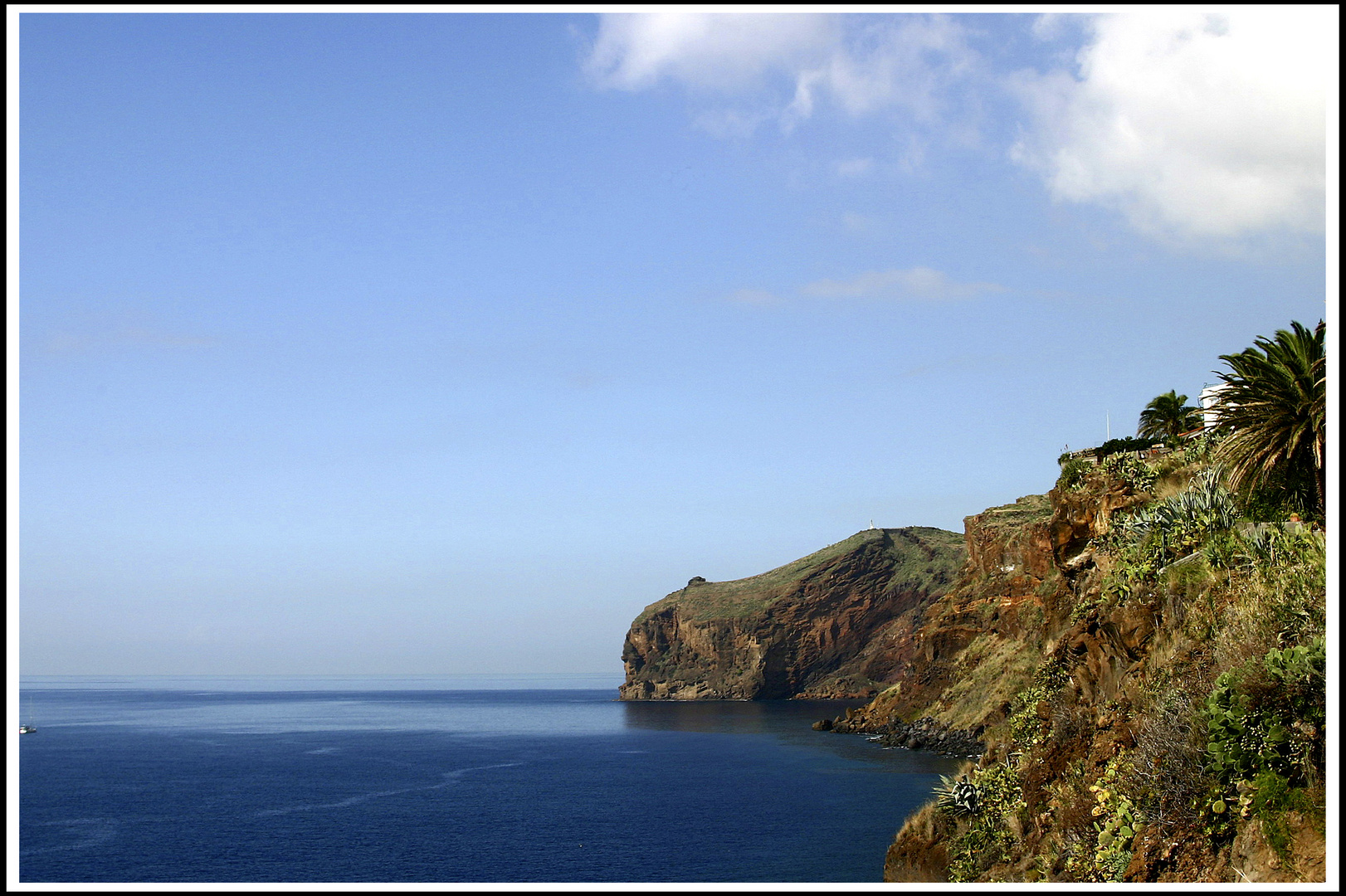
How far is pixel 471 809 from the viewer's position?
2628 inches

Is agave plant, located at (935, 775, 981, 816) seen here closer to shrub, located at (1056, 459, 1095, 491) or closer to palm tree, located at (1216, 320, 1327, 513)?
palm tree, located at (1216, 320, 1327, 513)

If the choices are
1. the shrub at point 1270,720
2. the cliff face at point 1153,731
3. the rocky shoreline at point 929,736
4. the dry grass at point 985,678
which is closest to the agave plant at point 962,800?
the cliff face at point 1153,731

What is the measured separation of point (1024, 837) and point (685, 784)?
178ft

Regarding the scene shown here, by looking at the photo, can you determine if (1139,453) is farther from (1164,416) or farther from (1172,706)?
(1172,706)

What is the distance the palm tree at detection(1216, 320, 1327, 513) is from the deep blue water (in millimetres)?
25738

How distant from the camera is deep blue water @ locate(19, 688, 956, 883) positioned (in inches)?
1921

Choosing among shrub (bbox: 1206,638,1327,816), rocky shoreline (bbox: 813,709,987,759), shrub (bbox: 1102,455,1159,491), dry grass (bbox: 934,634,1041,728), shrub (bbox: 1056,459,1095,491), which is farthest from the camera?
rocky shoreline (bbox: 813,709,987,759)

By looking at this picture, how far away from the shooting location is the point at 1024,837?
2780 centimetres

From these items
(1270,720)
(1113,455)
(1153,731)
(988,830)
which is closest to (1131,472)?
(1113,455)

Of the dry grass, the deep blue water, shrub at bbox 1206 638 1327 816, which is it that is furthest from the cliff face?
the dry grass

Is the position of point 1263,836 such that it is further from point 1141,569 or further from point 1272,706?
point 1141,569

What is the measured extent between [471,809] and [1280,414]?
58085mm

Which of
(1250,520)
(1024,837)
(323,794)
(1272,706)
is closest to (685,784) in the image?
(323,794)

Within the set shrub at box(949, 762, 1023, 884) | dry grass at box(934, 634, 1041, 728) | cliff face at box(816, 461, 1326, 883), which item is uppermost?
cliff face at box(816, 461, 1326, 883)
